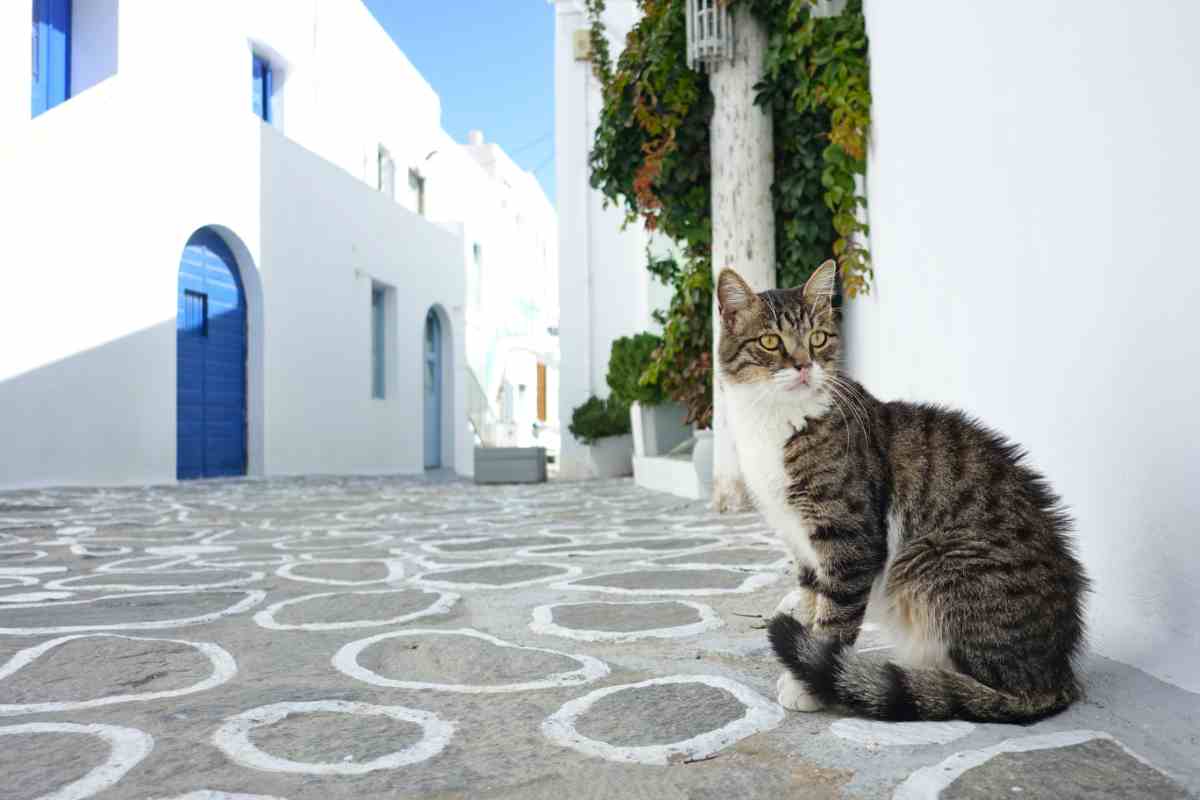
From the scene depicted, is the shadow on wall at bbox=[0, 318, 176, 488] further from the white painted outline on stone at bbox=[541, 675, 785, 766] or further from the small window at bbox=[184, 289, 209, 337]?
the white painted outline on stone at bbox=[541, 675, 785, 766]

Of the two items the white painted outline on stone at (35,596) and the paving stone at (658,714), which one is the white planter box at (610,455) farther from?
the paving stone at (658,714)

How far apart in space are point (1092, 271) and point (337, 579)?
7.97 feet

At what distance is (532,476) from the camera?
8.88 meters

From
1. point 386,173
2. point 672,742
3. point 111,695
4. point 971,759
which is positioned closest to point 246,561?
point 111,695

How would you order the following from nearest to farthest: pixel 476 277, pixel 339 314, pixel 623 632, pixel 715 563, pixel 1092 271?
pixel 1092 271, pixel 623 632, pixel 715 563, pixel 339 314, pixel 476 277

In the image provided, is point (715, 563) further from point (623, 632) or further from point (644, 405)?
point (644, 405)

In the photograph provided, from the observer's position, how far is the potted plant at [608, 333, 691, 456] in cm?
757

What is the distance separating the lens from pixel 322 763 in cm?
126

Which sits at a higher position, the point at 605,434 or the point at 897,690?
the point at 605,434

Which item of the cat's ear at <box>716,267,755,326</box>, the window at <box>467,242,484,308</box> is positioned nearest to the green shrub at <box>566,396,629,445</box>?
the cat's ear at <box>716,267,755,326</box>

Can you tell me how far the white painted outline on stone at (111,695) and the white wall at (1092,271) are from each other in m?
1.83

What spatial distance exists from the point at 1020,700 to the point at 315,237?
10302mm

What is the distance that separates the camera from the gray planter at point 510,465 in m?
8.87

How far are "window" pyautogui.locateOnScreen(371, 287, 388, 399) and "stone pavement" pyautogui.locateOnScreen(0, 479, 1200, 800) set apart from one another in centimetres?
928
